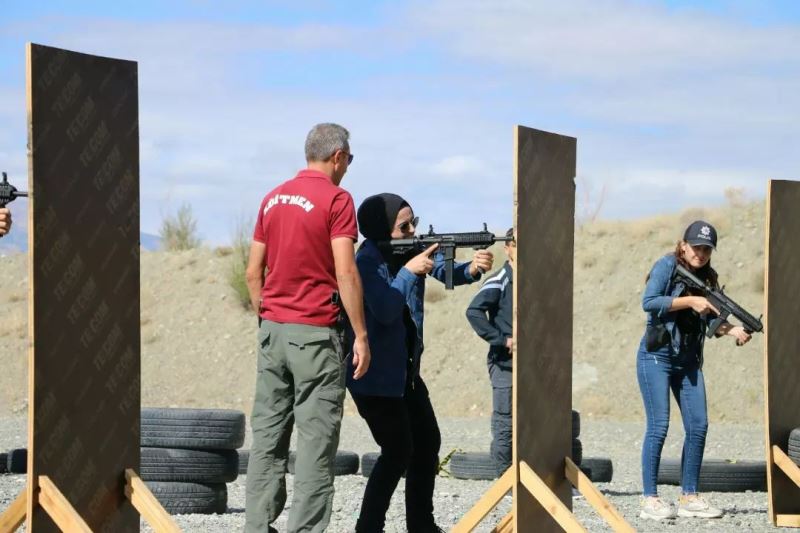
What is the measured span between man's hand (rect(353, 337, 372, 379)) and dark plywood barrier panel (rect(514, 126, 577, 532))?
80 centimetres

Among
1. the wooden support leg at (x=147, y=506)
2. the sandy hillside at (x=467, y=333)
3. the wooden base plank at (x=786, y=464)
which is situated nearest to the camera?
the wooden support leg at (x=147, y=506)

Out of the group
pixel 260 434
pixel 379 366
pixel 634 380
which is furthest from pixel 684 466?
pixel 634 380

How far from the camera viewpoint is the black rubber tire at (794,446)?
8891 mm

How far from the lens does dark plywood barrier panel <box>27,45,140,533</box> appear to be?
5.58m

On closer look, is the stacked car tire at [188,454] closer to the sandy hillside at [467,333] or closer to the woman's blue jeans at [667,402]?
the woman's blue jeans at [667,402]

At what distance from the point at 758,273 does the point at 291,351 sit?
24498 millimetres

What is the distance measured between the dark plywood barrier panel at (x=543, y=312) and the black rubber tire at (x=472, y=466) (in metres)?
4.26

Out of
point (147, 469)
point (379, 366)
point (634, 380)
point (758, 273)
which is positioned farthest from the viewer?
point (758, 273)

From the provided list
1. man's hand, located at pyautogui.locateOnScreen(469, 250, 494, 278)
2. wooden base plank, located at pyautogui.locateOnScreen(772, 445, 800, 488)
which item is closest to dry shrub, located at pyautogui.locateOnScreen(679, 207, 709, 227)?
wooden base plank, located at pyautogui.locateOnScreen(772, 445, 800, 488)

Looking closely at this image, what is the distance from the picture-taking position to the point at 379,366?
6672 millimetres

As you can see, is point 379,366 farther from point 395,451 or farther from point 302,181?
point 302,181

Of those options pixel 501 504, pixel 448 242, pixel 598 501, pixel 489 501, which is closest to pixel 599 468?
pixel 501 504

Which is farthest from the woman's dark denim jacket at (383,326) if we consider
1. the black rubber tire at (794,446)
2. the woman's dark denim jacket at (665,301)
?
the black rubber tire at (794,446)

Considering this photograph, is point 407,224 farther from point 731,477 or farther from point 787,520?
point 731,477
